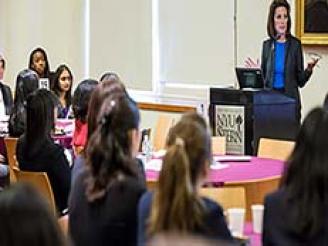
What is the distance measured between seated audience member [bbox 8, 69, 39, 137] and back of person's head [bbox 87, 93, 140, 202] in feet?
11.0

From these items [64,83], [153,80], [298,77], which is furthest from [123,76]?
[298,77]

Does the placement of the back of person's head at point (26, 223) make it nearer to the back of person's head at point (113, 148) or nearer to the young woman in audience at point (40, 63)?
the back of person's head at point (113, 148)

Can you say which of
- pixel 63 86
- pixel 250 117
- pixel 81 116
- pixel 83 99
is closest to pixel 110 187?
pixel 83 99

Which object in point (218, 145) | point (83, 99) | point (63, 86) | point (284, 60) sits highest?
point (284, 60)

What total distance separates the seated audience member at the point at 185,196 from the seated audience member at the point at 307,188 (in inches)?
8.5

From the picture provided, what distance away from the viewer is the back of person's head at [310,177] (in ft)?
7.86

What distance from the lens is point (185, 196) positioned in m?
2.31

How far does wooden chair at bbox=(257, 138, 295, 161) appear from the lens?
5.34 m

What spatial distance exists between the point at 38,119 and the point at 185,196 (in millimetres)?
2488

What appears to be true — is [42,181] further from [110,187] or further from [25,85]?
[25,85]

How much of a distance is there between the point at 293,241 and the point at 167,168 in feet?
1.66

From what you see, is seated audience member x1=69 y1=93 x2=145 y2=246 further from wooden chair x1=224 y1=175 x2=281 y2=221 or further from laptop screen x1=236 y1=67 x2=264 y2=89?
laptop screen x1=236 y1=67 x2=264 y2=89

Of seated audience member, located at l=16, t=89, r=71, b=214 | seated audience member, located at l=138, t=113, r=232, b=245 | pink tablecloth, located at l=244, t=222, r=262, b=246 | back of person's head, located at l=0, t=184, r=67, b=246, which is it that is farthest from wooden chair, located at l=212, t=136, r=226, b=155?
back of person's head, located at l=0, t=184, r=67, b=246

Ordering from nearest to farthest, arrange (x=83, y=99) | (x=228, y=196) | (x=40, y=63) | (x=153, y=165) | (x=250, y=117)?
(x=228, y=196)
(x=153, y=165)
(x=83, y=99)
(x=250, y=117)
(x=40, y=63)
